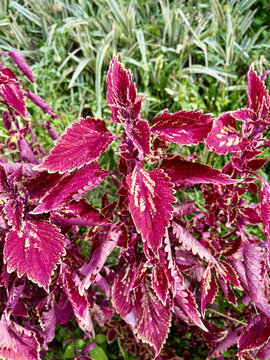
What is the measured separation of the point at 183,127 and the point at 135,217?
22cm

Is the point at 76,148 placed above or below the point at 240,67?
above

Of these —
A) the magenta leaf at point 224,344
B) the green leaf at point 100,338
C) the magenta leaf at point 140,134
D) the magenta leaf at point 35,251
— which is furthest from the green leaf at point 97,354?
the magenta leaf at point 140,134

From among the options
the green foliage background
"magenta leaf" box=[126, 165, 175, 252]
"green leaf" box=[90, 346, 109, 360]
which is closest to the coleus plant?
"magenta leaf" box=[126, 165, 175, 252]

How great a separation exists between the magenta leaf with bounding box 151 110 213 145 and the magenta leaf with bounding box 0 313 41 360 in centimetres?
61

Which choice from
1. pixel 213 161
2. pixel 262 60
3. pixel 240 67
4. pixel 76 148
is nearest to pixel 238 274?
pixel 76 148

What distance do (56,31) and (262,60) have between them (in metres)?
1.35

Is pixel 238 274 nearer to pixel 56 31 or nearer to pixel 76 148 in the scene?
pixel 76 148

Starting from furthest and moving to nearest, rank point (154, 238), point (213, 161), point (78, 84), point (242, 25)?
point (242, 25)
point (78, 84)
point (213, 161)
point (154, 238)

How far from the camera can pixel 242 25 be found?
2584mm

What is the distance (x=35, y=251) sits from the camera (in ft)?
2.47

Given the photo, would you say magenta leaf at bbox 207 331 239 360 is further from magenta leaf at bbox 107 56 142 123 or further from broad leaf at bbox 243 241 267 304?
magenta leaf at bbox 107 56 142 123

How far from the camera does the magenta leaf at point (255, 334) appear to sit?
0.89 metres

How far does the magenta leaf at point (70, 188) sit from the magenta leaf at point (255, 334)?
1.90ft

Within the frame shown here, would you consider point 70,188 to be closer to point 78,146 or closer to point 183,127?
point 78,146
